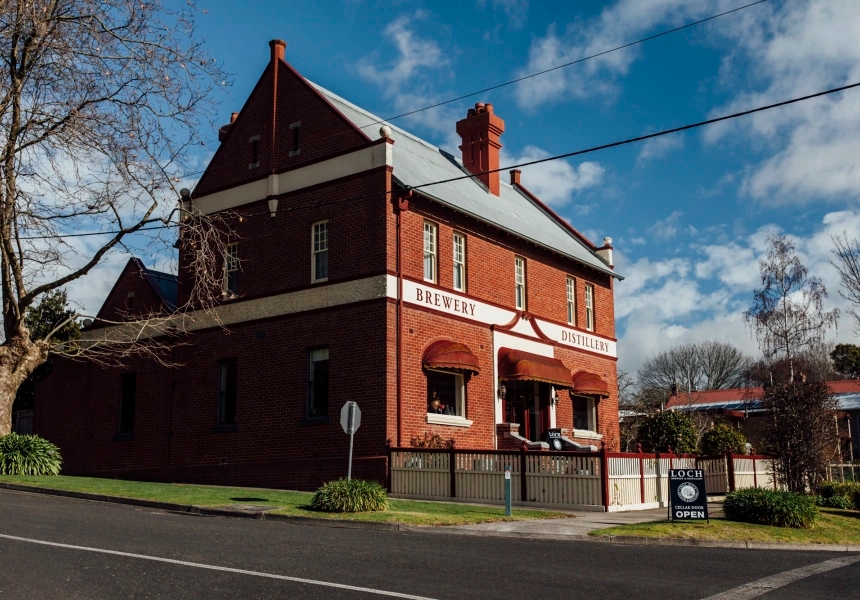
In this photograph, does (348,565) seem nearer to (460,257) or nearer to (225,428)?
(225,428)

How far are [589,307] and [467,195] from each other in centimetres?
767

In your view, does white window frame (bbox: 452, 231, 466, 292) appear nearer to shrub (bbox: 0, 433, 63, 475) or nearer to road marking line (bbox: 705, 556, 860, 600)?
shrub (bbox: 0, 433, 63, 475)

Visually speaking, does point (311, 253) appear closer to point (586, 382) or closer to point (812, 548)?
point (586, 382)

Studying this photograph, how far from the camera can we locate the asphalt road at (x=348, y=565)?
953cm

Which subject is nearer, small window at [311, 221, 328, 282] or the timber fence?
the timber fence

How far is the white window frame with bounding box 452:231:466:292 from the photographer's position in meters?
26.9

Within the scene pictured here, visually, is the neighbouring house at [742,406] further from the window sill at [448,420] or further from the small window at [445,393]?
Answer: the window sill at [448,420]

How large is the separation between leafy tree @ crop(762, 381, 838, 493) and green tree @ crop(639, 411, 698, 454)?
8072 millimetres

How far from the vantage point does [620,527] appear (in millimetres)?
16672

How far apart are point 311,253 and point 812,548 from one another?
15143 mm

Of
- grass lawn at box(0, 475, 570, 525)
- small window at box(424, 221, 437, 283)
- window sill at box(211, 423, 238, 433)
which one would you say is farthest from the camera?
window sill at box(211, 423, 238, 433)

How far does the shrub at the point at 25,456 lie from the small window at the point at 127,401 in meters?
4.14

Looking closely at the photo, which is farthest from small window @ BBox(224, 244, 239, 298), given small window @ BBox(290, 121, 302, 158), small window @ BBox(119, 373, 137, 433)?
small window @ BBox(119, 373, 137, 433)

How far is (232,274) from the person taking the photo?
27.6 metres
